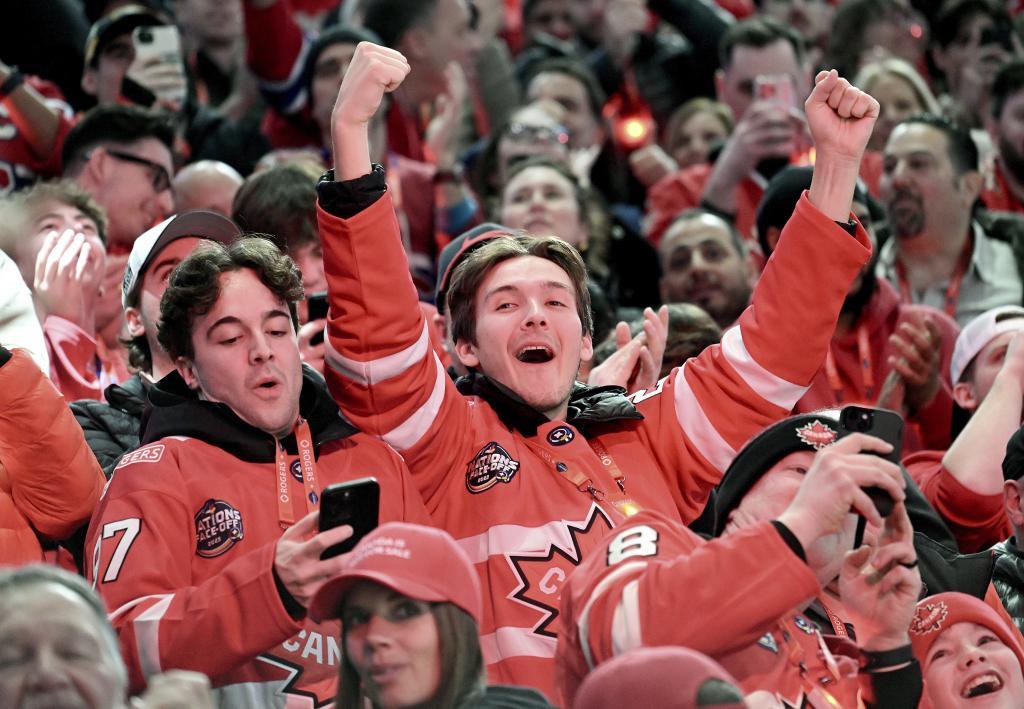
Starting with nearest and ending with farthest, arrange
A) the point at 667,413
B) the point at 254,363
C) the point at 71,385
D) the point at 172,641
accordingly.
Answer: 1. the point at 172,641
2. the point at 254,363
3. the point at 667,413
4. the point at 71,385

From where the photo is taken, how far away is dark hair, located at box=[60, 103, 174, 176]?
6.26 meters

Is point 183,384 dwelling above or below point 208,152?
above

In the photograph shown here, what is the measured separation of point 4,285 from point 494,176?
3.90 meters

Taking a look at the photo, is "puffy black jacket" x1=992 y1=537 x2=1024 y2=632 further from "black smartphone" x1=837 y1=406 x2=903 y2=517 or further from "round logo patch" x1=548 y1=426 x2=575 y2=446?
"black smartphone" x1=837 y1=406 x2=903 y2=517

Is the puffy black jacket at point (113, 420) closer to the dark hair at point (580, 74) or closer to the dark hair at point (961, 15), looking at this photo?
the dark hair at point (580, 74)

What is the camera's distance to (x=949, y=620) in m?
4.25

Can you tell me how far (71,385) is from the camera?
5.13 m

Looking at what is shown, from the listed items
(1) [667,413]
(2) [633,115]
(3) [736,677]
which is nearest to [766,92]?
(2) [633,115]

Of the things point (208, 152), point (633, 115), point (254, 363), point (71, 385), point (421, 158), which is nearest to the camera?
point (254, 363)

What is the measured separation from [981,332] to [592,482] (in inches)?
91.3

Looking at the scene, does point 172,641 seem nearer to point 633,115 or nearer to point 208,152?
point 208,152

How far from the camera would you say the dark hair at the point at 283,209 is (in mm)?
5367

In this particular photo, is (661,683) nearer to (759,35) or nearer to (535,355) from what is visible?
(535,355)

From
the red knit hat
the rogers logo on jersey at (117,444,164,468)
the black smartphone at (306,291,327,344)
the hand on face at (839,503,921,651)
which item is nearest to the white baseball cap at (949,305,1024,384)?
the red knit hat
